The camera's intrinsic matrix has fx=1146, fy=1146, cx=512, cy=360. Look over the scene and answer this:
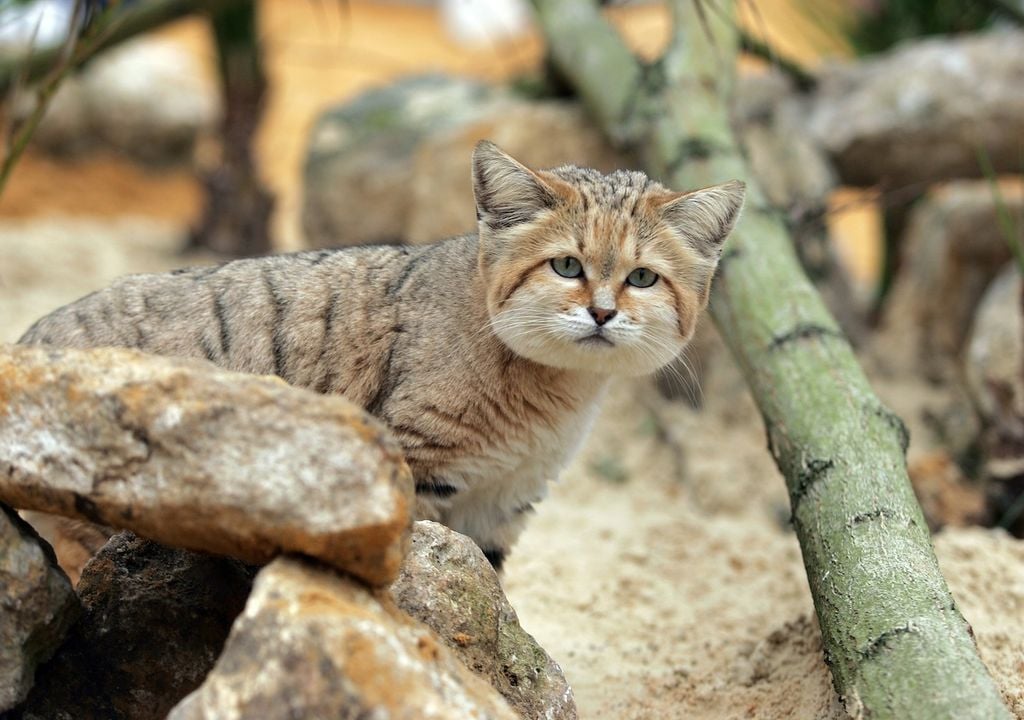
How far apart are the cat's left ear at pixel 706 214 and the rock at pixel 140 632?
76.2 inches

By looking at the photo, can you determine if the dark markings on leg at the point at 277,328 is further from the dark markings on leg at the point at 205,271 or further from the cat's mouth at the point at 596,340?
the cat's mouth at the point at 596,340

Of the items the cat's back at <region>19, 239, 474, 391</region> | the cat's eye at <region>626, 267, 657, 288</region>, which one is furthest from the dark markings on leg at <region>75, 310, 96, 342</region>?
the cat's eye at <region>626, 267, 657, 288</region>

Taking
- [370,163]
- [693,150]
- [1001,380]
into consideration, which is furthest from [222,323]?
[370,163]

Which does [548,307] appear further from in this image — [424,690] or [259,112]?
[259,112]

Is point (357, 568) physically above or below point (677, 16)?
below

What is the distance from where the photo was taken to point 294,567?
2734mm

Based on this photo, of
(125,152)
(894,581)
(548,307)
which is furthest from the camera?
(125,152)

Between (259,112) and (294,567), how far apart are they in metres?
7.11

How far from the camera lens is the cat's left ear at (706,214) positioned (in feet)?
13.5

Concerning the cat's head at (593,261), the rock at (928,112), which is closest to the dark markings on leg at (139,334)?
the cat's head at (593,261)

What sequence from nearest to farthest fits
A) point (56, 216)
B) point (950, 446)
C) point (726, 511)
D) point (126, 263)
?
point (726, 511), point (950, 446), point (126, 263), point (56, 216)

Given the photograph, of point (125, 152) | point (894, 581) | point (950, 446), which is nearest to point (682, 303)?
point (894, 581)

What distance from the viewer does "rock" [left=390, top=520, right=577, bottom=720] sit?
3295 mm

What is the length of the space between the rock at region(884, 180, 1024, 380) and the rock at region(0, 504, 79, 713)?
21.2 feet
